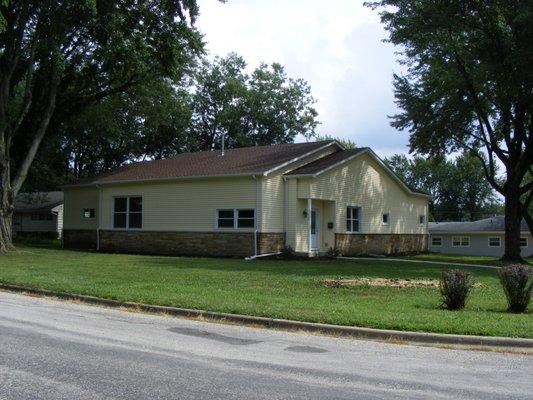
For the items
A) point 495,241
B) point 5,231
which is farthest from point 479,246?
point 5,231

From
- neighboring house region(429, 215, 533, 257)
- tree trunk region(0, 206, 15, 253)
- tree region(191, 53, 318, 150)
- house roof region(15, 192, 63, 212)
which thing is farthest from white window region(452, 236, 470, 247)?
tree trunk region(0, 206, 15, 253)

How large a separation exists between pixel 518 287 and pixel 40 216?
164 ft

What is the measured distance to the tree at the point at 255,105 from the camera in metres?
52.4

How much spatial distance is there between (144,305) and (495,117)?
86.6 feet

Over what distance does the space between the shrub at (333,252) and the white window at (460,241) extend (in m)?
30.2

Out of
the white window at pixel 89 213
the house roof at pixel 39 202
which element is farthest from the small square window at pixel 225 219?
the house roof at pixel 39 202

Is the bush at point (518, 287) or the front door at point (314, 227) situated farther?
the front door at point (314, 227)

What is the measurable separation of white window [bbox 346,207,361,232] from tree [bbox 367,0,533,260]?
585 centimetres

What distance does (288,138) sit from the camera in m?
53.2

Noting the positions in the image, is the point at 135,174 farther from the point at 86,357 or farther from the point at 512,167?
the point at 86,357

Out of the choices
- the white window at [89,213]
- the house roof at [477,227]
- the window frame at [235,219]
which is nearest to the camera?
→ the window frame at [235,219]

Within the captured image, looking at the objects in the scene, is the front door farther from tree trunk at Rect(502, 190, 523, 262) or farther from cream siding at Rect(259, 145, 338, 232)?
tree trunk at Rect(502, 190, 523, 262)

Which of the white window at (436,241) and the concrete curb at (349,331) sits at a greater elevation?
the white window at (436,241)

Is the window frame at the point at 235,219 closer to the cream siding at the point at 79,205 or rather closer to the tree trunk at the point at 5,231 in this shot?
the cream siding at the point at 79,205
